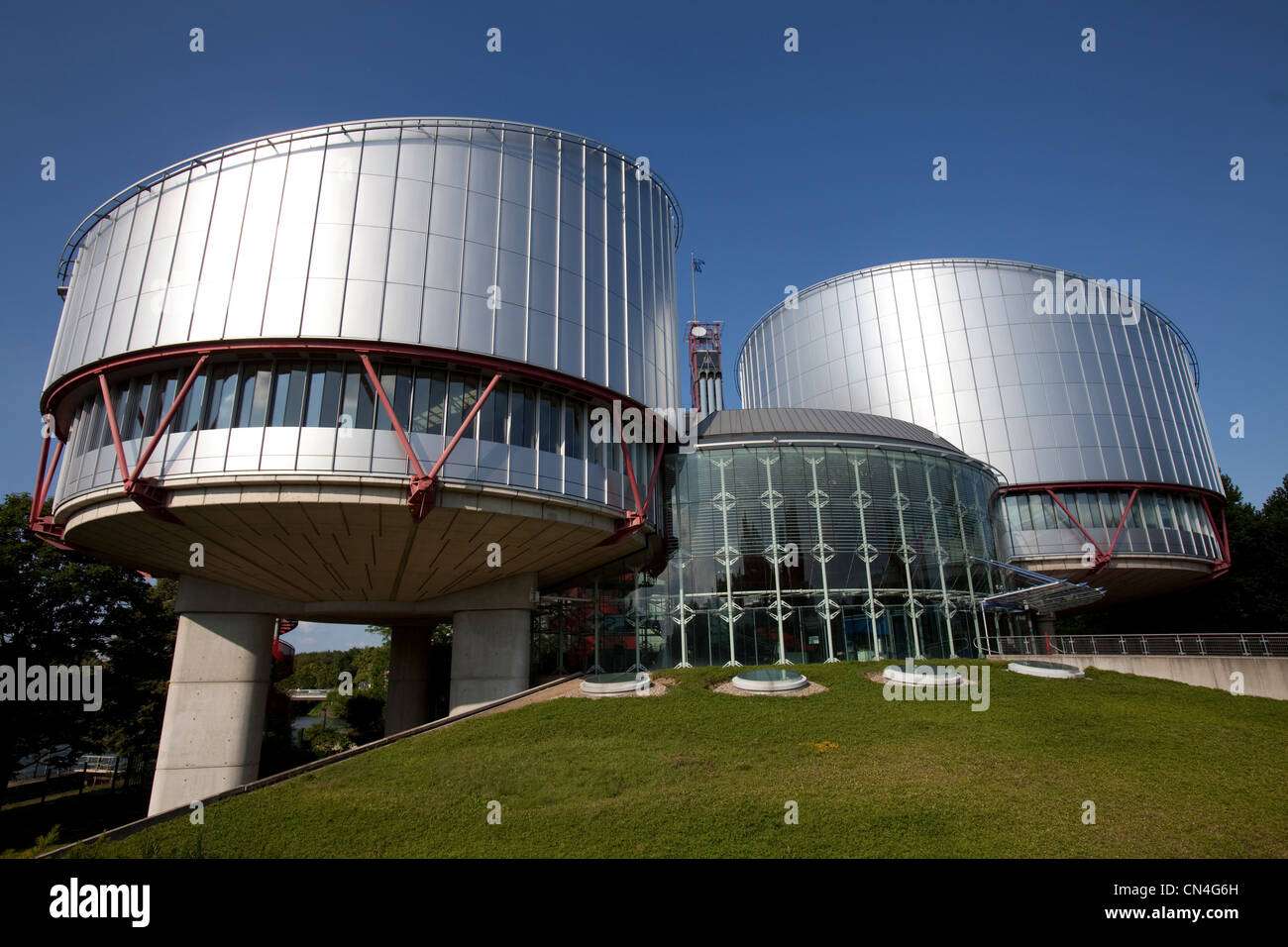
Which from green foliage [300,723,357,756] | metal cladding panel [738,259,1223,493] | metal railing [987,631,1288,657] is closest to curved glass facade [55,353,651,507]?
metal railing [987,631,1288,657]

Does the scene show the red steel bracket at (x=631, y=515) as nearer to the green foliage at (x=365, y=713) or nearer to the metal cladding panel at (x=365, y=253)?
the metal cladding panel at (x=365, y=253)

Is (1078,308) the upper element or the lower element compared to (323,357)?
upper

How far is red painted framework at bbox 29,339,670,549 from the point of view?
19.5 metres

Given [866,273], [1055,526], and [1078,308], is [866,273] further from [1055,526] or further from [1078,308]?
[1055,526]

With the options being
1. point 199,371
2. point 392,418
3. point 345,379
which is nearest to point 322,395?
point 345,379

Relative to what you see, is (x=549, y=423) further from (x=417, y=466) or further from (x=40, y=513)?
(x=40, y=513)

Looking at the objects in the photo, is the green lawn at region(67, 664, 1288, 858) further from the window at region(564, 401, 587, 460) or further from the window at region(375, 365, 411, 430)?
the window at region(375, 365, 411, 430)

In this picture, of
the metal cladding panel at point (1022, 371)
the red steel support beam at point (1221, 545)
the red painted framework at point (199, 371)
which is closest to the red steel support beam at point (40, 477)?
the red painted framework at point (199, 371)

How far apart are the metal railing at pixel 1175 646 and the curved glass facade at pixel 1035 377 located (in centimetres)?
1156

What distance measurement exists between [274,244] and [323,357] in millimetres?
3934

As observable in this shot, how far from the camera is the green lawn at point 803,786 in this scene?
11555mm

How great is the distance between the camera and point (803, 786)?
13859mm
